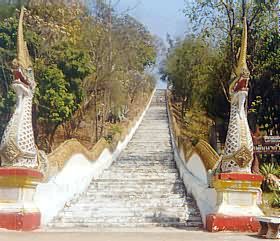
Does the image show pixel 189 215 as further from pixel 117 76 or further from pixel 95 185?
pixel 117 76

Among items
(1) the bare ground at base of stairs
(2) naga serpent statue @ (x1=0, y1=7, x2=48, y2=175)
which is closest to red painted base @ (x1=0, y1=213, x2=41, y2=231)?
(1) the bare ground at base of stairs

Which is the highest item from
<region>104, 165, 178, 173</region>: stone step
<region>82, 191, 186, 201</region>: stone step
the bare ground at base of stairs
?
<region>104, 165, 178, 173</region>: stone step

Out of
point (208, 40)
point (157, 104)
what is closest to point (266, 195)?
point (208, 40)

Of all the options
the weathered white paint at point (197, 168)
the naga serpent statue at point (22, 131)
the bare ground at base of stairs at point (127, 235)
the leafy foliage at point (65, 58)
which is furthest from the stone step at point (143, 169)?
the bare ground at base of stairs at point (127, 235)

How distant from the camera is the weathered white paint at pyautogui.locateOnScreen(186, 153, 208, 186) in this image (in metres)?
13.6

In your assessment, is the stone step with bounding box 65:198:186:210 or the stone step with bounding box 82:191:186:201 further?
the stone step with bounding box 82:191:186:201

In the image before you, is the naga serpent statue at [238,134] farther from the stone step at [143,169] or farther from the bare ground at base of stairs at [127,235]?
the stone step at [143,169]

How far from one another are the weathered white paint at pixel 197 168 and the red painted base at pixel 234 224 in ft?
5.91

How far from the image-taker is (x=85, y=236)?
10148 mm

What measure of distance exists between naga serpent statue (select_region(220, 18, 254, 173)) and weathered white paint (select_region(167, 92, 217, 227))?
77 centimetres

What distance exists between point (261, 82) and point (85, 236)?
12.3 metres

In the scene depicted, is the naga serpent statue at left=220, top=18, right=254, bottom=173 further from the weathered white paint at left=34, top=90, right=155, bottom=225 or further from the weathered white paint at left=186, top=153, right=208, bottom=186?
the weathered white paint at left=34, top=90, right=155, bottom=225

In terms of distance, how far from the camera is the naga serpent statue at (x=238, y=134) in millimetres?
11586

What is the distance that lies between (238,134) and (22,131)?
15.0 ft
